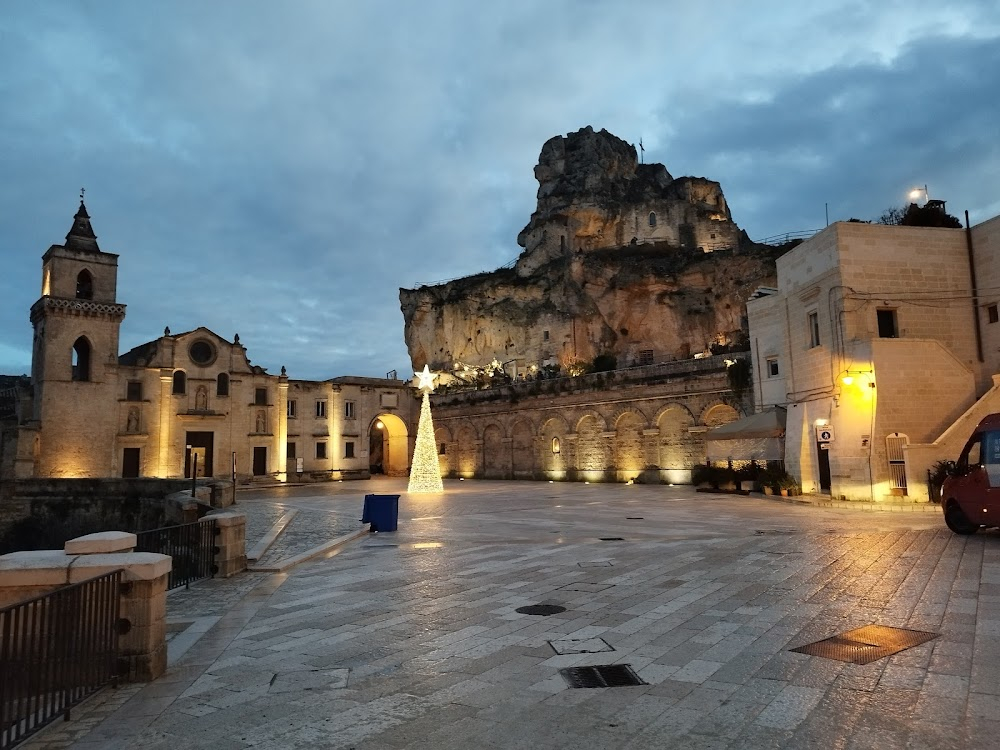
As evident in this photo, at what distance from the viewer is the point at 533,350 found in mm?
48375

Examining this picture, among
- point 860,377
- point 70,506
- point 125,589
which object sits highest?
point 860,377

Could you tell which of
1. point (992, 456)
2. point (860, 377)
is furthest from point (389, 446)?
point (992, 456)

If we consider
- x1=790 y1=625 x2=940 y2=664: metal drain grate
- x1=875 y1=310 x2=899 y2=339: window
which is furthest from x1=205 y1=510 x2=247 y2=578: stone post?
x1=875 y1=310 x2=899 y2=339: window

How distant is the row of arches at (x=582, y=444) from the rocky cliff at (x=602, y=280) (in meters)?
10.5

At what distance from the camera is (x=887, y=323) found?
59.8 feet

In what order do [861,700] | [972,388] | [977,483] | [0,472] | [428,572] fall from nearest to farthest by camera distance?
[861,700] → [428,572] → [977,483] → [972,388] → [0,472]

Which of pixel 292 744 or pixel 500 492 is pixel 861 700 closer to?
pixel 292 744

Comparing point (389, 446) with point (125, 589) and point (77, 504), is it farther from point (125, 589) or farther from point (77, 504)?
point (125, 589)

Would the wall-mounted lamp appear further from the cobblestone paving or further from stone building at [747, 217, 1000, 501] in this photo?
the cobblestone paving

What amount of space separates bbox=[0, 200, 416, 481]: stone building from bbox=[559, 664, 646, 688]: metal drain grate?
31.6 metres

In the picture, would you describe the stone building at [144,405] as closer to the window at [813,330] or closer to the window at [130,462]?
the window at [130,462]

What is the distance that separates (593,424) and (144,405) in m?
25.1

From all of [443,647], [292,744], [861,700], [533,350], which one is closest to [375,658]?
[443,647]

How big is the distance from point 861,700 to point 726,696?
2.74 feet
